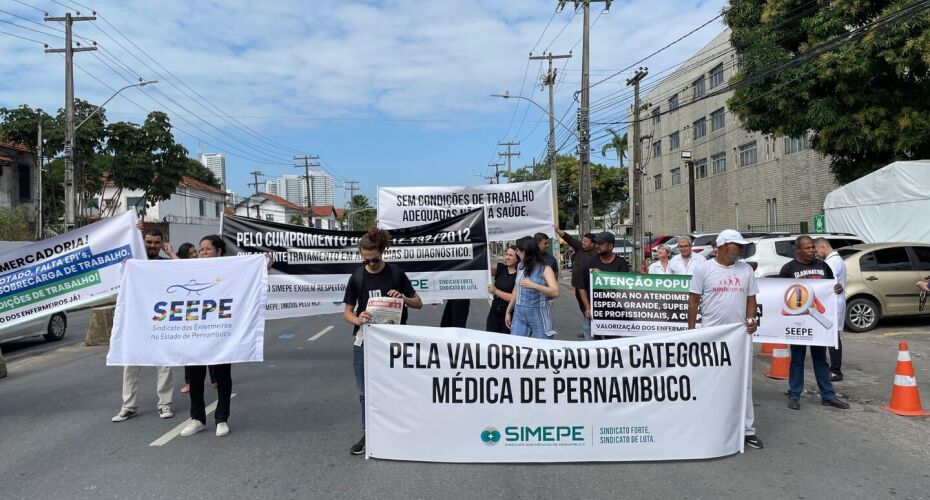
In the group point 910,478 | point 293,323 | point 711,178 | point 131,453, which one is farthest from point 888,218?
point 711,178

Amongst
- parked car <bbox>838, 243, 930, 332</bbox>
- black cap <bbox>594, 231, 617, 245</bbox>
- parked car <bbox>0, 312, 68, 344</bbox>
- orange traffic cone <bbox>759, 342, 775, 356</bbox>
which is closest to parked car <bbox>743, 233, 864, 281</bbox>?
parked car <bbox>838, 243, 930, 332</bbox>

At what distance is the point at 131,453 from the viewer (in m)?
5.34

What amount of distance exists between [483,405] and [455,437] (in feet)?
1.06

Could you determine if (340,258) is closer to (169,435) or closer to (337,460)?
(169,435)

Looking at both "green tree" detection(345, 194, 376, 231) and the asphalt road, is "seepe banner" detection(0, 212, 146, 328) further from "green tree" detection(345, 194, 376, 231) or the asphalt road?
"green tree" detection(345, 194, 376, 231)

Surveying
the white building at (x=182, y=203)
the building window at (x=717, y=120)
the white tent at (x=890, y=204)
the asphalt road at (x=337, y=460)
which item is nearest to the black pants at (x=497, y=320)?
the asphalt road at (x=337, y=460)

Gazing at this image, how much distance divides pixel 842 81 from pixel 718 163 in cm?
2411

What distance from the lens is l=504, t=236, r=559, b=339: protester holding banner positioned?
6324 millimetres

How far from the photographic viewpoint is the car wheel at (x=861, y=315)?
11664 millimetres

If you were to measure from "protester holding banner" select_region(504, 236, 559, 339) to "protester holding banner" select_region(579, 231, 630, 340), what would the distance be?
1.48 metres

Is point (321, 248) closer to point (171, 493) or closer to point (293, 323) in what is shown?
point (171, 493)

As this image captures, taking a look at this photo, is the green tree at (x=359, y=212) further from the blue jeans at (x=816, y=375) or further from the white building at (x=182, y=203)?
the blue jeans at (x=816, y=375)

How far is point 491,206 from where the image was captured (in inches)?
384

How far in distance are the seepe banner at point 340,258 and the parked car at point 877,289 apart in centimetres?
734
